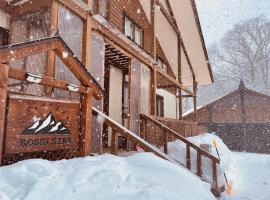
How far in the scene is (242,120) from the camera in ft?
82.5

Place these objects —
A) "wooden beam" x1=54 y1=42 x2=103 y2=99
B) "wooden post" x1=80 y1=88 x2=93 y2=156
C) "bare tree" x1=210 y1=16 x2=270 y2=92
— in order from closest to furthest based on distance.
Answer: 1. "wooden beam" x1=54 y1=42 x2=103 y2=99
2. "wooden post" x1=80 y1=88 x2=93 y2=156
3. "bare tree" x1=210 y1=16 x2=270 y2=92

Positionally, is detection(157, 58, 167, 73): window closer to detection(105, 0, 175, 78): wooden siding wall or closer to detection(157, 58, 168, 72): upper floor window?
detection(157, 58, 168, 72): upper floor window

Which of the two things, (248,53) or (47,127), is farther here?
(248,53)

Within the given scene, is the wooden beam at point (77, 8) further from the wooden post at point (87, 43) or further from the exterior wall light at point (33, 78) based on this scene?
the exterior wall light at point (33, 78)

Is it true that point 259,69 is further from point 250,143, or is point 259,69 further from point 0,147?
point 0,147

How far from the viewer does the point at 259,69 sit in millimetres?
40031

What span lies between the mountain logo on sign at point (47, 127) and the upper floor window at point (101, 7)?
18.9 feet

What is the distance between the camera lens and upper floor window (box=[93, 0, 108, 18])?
31.9 ft

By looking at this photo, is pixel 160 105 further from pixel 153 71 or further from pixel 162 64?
pixel 153 71

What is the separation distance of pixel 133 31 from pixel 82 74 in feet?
27.2

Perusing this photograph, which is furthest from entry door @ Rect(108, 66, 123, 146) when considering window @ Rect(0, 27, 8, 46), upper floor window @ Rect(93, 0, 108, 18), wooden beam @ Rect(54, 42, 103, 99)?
wooden beam @ Rect(54, 42, 103, 99)

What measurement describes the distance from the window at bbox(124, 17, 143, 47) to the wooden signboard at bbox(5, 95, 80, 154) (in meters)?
7.46

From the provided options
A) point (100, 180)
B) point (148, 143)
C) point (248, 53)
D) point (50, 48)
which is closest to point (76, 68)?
point (50, 48)

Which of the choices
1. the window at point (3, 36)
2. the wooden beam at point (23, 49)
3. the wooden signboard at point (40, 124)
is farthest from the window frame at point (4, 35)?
the wooden beam at point (23, 49)
